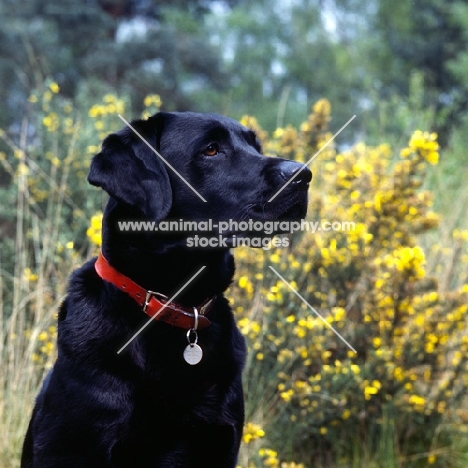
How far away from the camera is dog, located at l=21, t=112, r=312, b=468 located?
209 centimetres

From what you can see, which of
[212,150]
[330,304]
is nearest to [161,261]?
[212,150]

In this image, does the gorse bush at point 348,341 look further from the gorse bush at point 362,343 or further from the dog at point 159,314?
the dog at point 159,314

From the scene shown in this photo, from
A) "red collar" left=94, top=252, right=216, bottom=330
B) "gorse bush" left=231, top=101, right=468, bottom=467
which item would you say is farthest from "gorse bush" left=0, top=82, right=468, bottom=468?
"red collar" left=94, top=252, right=216, bottom=330

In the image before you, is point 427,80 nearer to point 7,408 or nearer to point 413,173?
point 413,173

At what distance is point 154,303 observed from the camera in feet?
7.32

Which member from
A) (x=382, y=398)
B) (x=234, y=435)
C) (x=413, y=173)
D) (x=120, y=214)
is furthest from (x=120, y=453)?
(x=413, y=173)

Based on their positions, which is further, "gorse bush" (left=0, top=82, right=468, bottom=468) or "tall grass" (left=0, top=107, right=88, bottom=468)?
"gorse bush" (left=0, top=82, right=468, bottom=468)

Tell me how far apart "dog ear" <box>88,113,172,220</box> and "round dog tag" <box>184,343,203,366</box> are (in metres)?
0.42

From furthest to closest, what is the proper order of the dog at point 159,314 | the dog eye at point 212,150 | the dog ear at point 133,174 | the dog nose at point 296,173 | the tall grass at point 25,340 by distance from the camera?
the tall grass at point 25,340 < the dog eye at point 212,150 < the dog nose at point 296,173 < the dog ear at point 133,174 < the dog at point 159,314

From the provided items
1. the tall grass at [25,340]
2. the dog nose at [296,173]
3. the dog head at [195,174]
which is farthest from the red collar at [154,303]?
the tall grass at [25,340]

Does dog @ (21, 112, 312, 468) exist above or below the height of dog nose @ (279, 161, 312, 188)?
below

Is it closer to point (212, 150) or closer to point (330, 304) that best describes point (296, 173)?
point (212, 150)

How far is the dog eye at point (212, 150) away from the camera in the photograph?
250 cm

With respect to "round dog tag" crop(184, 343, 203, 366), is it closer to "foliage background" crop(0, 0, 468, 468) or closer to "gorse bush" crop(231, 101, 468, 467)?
"foliage background" crop(0, 0, 468, 468)
